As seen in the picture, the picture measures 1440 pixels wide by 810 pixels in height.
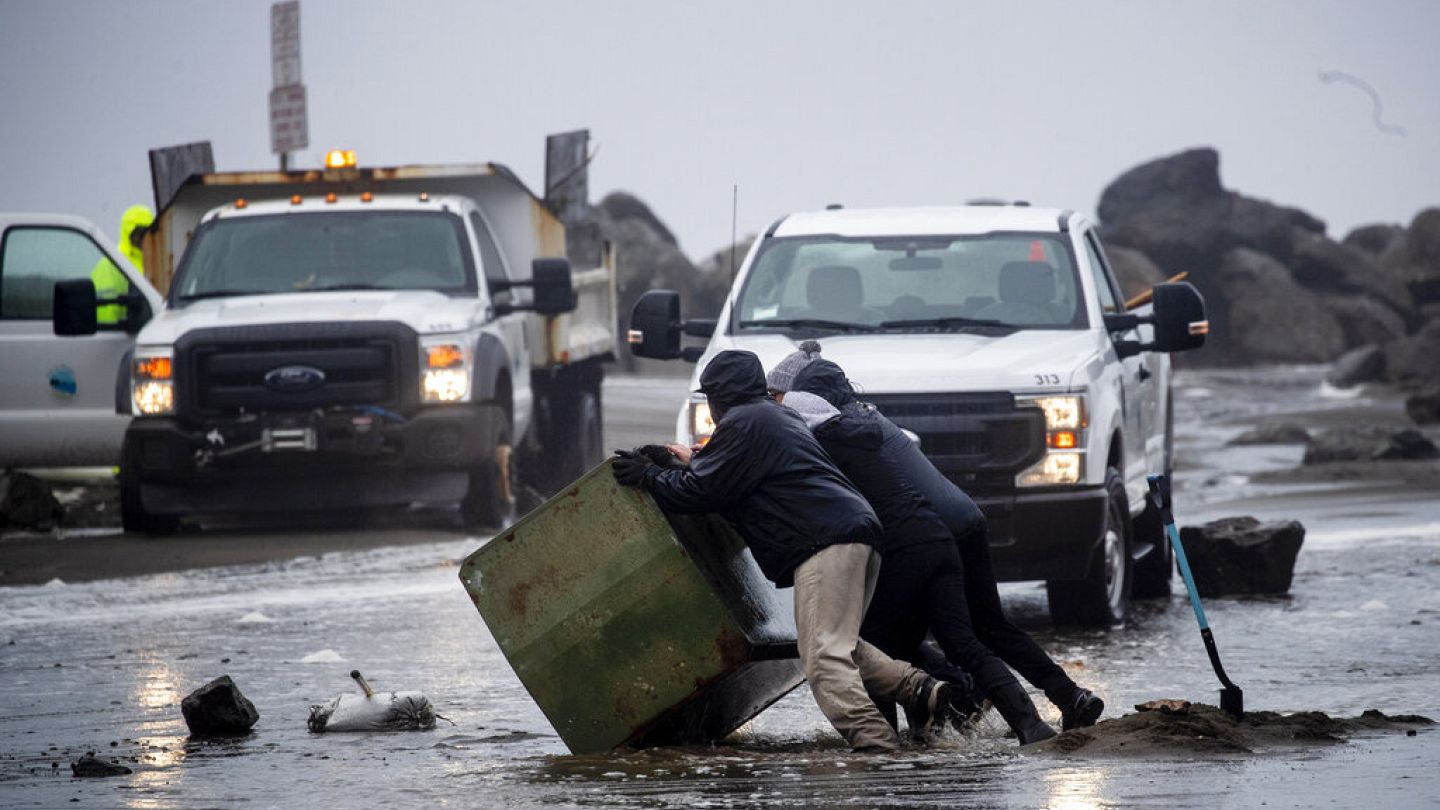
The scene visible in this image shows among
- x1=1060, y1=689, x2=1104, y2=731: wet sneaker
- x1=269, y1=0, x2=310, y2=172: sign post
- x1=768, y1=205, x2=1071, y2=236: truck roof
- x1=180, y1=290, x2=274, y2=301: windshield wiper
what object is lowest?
x1=1060, y1=689, x2=1104, y2=731: wet sneaker

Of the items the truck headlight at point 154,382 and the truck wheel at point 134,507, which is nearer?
the truck headlight at point 154,382

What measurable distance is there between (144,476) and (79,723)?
698 centimetres

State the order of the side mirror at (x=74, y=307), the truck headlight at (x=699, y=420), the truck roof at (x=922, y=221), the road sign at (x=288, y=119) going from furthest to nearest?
the road sign at (x=288, y=119)
the side mirror at (x=74, y=307)
the truck roof at (x=922, y=221)
the truck headlight at (x=699, y=420)

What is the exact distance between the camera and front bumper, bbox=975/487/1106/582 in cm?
1121

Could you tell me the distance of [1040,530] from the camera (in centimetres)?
1121

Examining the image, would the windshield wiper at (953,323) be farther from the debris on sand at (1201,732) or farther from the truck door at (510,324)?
the truck door at (510,324)

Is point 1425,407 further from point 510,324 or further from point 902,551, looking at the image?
point 902,551

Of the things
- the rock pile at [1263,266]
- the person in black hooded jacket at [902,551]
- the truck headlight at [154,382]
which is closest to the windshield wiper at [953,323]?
the person in black hooded jacket at [902,551]

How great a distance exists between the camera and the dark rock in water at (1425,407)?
104 ft

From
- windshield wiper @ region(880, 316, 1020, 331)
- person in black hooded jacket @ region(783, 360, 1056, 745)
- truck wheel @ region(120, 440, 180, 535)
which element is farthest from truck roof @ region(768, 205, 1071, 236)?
truck wheel @ region(120, 440, 180, 535)

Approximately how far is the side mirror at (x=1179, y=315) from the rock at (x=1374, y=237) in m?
66.5

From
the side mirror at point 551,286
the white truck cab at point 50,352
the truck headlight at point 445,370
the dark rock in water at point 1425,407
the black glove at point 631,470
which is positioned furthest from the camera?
the dark rock in water at point 1425,407

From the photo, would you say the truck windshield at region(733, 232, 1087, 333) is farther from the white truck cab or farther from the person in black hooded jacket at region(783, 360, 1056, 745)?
the white truck cab

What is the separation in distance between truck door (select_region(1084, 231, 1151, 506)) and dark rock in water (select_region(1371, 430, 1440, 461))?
35.6 feet
